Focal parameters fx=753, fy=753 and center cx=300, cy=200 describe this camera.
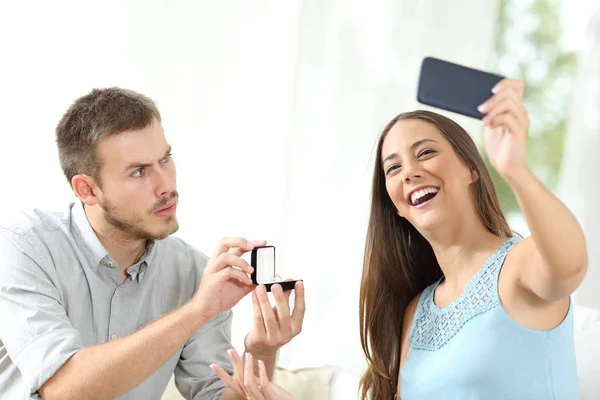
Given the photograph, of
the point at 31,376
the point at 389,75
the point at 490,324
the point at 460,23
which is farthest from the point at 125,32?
the point at 490,324

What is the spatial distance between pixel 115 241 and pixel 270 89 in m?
1.20

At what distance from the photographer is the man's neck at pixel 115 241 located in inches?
70.6

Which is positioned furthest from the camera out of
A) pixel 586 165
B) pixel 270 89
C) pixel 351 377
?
pixel 270 89

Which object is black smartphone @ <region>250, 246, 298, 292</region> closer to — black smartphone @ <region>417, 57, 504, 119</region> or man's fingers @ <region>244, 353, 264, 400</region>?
man's fingers @ <region>244, 353, 264, 400</region>

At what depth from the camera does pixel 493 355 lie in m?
1.43

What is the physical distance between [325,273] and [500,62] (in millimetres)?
1122

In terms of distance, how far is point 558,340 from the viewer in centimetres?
141

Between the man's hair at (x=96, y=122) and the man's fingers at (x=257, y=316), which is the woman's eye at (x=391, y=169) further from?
the man's hair at (x=96, y=122)

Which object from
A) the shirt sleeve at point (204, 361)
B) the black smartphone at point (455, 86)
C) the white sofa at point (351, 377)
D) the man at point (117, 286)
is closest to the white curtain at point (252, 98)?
the white sofa at point (351, 377)

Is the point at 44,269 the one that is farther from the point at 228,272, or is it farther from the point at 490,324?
the point at 490,324

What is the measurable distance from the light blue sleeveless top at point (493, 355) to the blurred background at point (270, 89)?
1067mm

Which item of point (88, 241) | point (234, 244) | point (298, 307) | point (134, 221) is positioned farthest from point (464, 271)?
point (88, 241)

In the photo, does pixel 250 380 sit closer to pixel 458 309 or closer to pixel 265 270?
pixel 265 270

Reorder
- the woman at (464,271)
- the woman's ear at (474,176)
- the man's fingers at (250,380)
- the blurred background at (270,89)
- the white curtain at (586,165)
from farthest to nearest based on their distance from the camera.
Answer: the blurred background at (270,89) → the white curtain at (586,165) → the woman's ear at (474,176) → the man's fingers at (250,380) → the woman at (464,271)
